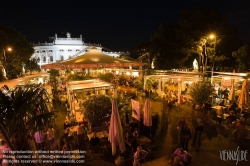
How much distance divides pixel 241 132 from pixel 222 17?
64.2ft

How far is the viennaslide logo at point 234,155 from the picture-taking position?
21.5 ft

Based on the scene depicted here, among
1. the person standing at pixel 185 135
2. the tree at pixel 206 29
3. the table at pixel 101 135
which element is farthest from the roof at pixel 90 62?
the tree at pixel 206 29

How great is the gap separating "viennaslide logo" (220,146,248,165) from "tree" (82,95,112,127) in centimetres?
531

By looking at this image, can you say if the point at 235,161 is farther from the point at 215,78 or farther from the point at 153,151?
the point at 215,78

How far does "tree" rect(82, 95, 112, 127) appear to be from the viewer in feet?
27.1

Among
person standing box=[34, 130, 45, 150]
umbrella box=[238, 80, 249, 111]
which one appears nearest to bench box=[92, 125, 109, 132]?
person standing box=[34, 130, 45, 150]

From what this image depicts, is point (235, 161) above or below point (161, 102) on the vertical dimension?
below

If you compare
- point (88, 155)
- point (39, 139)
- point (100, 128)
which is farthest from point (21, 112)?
point (100, 128)

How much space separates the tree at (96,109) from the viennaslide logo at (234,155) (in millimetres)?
5314

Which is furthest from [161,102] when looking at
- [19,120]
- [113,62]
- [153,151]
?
[19,120]

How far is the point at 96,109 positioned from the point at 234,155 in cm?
627

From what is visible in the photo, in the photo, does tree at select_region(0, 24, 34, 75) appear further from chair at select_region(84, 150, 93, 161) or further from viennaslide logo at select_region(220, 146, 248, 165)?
viennaslide logo at select_region(220, 146, 248, 165)

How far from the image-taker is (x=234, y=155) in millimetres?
6848

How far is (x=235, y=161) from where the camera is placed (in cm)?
643
